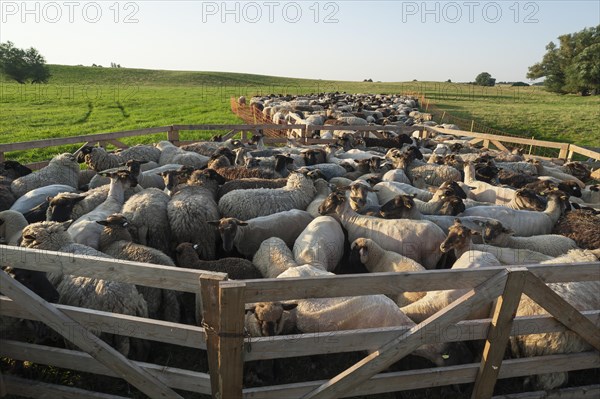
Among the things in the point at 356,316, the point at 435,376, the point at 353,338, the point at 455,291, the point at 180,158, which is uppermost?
the point at 180,158

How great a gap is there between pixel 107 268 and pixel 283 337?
1572mm


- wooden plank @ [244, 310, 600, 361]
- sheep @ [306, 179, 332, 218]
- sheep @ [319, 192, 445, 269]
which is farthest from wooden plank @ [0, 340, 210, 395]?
sheep @ [306, 179, 332, 218]

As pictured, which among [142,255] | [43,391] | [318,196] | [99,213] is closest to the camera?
[43,391]

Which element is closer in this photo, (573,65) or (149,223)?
(149,223)

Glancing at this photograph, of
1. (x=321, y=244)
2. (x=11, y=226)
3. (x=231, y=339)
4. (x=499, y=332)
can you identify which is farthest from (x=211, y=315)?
(x=11, y=226)

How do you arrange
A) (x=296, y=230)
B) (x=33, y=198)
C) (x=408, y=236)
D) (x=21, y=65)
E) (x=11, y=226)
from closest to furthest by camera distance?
(x=11, y=226)
(x=408, y=236)
(x=296, y=230)
(x=33, y=198)
(x=21, y=65)

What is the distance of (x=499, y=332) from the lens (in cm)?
345

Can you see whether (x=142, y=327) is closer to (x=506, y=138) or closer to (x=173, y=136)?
(x=173, y=136)

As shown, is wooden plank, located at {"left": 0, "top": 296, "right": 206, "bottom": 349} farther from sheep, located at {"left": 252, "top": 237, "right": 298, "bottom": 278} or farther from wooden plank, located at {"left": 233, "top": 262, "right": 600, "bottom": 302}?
sheep, located at {"left": 252, "top": 237, "right": 298, "bottom": 278}

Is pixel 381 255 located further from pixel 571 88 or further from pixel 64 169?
pixel 571 88

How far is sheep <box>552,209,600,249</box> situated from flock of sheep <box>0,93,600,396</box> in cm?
3

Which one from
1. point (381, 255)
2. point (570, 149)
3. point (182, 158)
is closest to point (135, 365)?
point (381, 255)

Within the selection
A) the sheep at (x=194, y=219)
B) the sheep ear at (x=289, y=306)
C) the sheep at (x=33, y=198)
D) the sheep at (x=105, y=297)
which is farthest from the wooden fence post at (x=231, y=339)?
the sheep at (x=33, y=198)

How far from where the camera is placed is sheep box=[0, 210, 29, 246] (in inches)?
236
